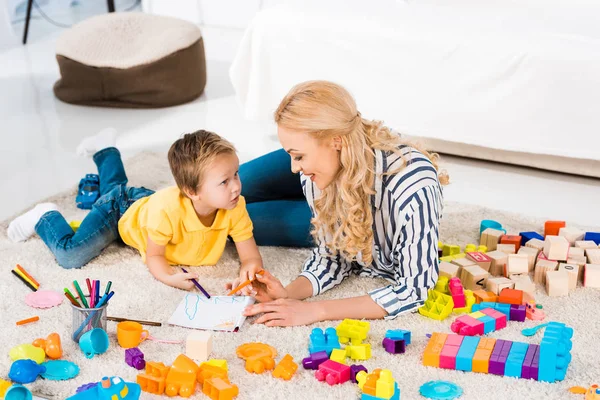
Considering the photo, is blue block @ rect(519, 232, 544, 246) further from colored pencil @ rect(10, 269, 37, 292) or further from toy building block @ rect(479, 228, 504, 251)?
colored pencil @ rect(10, 269, 37, 292)

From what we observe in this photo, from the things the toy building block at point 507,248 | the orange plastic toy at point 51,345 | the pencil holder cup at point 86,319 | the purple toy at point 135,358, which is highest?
the pencil holder cup at point 86,319

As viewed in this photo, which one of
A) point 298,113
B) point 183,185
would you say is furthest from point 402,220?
point 183,185

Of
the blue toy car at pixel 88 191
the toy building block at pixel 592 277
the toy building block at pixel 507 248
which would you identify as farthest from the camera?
the blue toy car at pixel 88 191

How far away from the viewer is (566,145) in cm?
266

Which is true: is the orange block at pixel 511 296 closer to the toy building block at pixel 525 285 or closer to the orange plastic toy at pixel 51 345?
the toy building block at pixel 525 285

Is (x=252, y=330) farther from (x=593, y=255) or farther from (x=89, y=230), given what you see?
(x=593, y=255)

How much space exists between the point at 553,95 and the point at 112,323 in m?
1.63

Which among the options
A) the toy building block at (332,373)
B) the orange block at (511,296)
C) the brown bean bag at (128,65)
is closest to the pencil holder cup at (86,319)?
the toy building block at (332,373)

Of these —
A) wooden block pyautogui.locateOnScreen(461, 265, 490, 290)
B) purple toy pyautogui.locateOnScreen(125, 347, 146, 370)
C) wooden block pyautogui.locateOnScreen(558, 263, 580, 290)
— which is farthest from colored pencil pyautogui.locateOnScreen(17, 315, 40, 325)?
wooden block pyautogui.locateOnScreen(558, 263, 580, 290)

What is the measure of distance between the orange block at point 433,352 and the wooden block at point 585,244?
0.68m

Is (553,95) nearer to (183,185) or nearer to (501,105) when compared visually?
(501,105)

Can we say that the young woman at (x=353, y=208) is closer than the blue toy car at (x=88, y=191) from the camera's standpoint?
Yes

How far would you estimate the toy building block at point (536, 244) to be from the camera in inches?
85.3

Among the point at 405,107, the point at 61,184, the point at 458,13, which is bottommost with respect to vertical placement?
the point at 61,184
